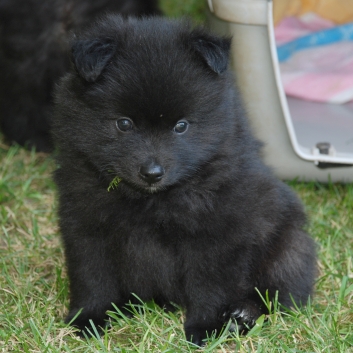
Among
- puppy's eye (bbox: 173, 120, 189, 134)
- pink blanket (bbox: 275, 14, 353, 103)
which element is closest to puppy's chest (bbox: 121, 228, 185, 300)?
puppy's eye (bbox: 173, 120, 189, 134)

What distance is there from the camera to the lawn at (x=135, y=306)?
2.83m

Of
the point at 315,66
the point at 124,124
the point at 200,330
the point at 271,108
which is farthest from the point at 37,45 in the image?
the point at 200,330

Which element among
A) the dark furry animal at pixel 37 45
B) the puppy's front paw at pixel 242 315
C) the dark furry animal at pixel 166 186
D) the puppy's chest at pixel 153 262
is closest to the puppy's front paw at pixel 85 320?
the dark furry animal at pixel 166 186

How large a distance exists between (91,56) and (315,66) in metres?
3.10

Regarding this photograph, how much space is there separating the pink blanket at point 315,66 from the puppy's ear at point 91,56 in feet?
8.53

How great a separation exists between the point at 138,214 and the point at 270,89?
59.9 inches

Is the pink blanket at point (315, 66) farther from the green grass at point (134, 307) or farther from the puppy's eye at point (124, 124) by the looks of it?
the puppy's eye at point (124, 124)

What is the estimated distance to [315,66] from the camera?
5.39 meters

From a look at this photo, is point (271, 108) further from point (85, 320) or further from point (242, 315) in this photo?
point (85, 320)

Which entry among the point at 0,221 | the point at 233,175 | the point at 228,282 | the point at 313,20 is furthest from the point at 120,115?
the point at 313,20

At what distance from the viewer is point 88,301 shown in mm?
3025

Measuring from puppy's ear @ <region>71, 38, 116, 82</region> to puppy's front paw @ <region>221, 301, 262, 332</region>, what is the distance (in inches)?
44.2

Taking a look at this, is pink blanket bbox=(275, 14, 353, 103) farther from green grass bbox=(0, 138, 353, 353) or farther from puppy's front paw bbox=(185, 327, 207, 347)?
puppy's front paw bbox=(185, 327, 207, 347)

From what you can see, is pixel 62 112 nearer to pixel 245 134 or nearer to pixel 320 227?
pixel 245 134
